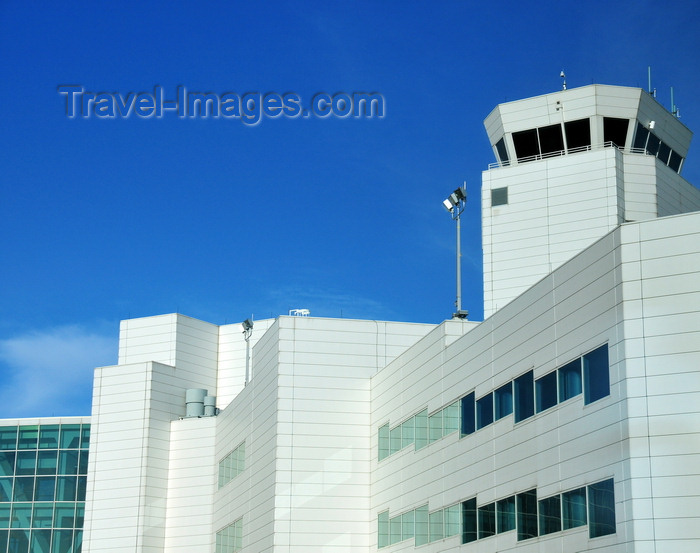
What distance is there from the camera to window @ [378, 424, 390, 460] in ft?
165

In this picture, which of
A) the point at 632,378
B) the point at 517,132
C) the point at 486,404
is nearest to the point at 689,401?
the point at 632,378

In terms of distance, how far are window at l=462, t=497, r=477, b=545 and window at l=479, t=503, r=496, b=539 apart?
Answer: 2.09 ft

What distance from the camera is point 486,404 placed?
40812 millimetres

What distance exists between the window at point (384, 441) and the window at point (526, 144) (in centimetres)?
2108

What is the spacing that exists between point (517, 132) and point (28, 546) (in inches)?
1715

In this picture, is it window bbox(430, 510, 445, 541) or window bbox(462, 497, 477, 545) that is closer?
window bbox(462, 497, 477, 545)

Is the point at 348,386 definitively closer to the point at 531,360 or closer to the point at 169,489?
the point at 531,360

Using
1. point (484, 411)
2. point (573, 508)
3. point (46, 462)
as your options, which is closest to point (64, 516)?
point (46, 462)

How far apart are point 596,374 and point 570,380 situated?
1.90 m

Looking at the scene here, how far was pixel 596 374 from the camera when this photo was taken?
32844mm

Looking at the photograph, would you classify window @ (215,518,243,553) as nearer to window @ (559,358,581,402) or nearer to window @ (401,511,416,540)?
window @ (401,511,416,540)

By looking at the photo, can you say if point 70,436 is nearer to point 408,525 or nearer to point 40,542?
point 40,542

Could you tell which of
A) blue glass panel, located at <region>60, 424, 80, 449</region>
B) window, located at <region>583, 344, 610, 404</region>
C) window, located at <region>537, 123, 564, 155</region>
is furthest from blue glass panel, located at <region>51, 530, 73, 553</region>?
window, located at <region>583, 344, 610, 404</region>

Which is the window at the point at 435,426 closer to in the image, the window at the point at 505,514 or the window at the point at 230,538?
the window at the point at 505,514
